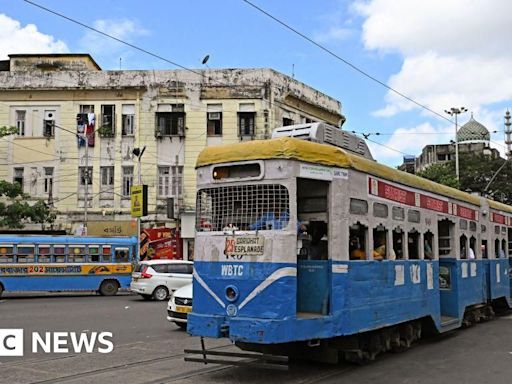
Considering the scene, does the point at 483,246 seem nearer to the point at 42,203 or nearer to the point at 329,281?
the point at 329,281

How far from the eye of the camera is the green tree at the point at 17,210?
28500 mm

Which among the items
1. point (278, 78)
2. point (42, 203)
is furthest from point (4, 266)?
point (278, 78)

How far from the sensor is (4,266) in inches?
907

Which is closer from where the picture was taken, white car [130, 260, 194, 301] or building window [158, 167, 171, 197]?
white car [130, 260, 194, 301]

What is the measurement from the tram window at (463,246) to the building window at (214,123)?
20566 mm

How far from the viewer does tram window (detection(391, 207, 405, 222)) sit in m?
9.82

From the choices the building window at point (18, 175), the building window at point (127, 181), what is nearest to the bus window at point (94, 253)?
the building window at point (127, 181)

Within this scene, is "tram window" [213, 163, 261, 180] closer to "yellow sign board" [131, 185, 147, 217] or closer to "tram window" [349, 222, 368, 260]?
"tram window" [349, 222, 368, 260]

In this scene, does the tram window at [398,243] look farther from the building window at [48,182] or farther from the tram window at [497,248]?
the building window at [48,182]

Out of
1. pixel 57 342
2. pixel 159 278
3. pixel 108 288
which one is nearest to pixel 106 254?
pixel 108 288

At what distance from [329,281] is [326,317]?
47 centimetres

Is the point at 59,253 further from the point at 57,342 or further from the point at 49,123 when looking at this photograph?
the point at 57,342

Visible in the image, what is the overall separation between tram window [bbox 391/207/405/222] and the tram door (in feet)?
5.85

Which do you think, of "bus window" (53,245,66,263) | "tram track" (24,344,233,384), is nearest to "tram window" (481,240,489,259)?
"tram track" (24,344,233,384)
